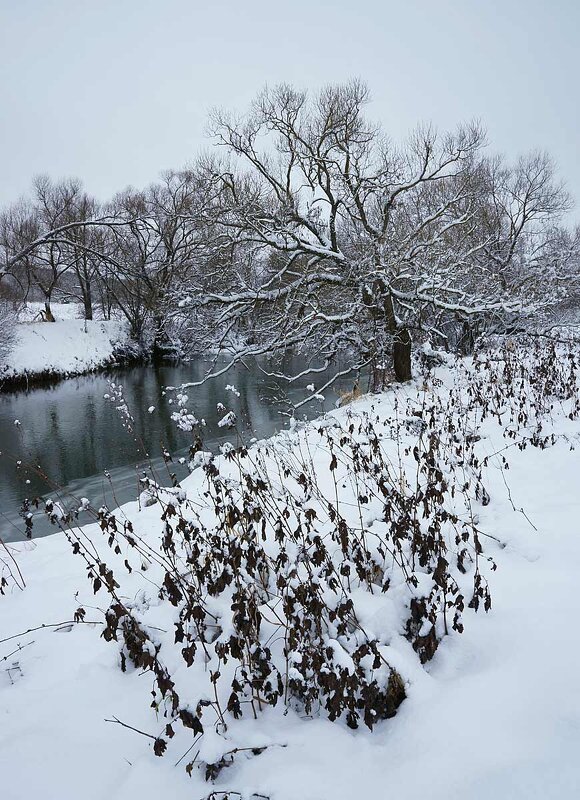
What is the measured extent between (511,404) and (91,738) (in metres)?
7.28

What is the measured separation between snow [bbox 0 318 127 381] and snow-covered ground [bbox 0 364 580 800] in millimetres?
23541

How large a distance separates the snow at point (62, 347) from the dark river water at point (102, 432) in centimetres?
251

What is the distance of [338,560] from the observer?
11.4ft

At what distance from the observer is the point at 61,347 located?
2744 centimetres

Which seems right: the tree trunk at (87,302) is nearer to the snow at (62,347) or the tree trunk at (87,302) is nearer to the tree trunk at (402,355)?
the snow at (62,347)

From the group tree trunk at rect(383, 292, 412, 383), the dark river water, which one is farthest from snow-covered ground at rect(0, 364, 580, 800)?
tree trunk at rect(383, 292, 412, 383)

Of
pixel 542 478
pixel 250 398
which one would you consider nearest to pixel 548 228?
pixel 250 398

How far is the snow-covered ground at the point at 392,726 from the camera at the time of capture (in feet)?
6.22

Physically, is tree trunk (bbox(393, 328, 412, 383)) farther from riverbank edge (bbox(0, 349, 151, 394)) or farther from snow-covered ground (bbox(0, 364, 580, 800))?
riverbank edge (bbox(0, 349, 151, 394))

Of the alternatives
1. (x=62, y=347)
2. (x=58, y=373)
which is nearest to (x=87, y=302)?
(x=62, y=347)

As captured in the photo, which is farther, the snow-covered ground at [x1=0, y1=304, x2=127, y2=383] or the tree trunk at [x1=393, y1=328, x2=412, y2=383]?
the snow-covered ground at [x1=0, y1=304, x2=127, y2=383]

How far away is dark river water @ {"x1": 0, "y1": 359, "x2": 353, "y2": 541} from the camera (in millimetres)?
9328

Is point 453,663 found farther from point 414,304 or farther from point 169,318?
point 169,318

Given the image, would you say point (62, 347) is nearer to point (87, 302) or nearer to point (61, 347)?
point (61, 347)
